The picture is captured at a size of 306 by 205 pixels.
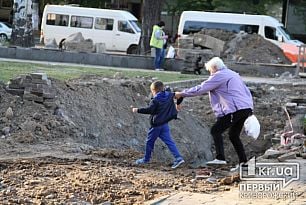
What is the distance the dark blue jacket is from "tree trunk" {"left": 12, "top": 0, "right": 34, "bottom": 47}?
2192 centimetres

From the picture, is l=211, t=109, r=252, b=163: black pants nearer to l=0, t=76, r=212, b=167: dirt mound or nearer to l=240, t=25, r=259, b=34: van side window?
l=0, t=76, r=212, b=167: dirt mound

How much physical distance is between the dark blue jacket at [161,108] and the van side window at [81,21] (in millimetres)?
29432

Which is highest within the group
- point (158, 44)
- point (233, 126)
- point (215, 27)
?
point (215, 27)

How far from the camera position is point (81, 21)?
134ft

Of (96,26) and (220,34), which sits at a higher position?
(220,34)

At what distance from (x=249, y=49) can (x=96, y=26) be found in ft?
32.4

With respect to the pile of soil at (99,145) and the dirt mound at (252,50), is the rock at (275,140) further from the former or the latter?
the dirt mound at (252,50)

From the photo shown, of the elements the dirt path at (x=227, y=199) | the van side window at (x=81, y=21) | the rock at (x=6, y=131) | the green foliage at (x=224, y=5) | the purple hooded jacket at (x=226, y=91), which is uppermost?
the green foliage at (x=224, y=5)

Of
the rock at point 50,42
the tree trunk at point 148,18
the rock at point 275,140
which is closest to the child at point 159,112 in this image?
the rock at point 275,140

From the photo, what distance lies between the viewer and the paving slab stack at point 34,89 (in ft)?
46.2

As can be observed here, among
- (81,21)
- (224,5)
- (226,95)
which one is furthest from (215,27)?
(226,95)

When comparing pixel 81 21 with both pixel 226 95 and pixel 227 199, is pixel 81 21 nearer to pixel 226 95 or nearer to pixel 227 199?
pixel 226 95

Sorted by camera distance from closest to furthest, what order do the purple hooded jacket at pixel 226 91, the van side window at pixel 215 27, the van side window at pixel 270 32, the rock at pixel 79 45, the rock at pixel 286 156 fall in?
the rock at pixel 286 156 < the purple hooded jacket at pixel 226 91 < the rock at pixel 79 45 < the van side window at pixel 215 27 < the van side window at pixel 270 32

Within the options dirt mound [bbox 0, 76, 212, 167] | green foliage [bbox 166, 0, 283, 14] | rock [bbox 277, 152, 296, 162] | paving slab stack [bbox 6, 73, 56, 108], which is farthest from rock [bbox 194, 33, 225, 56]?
rock [bbox 277, 152, 296, 162]
